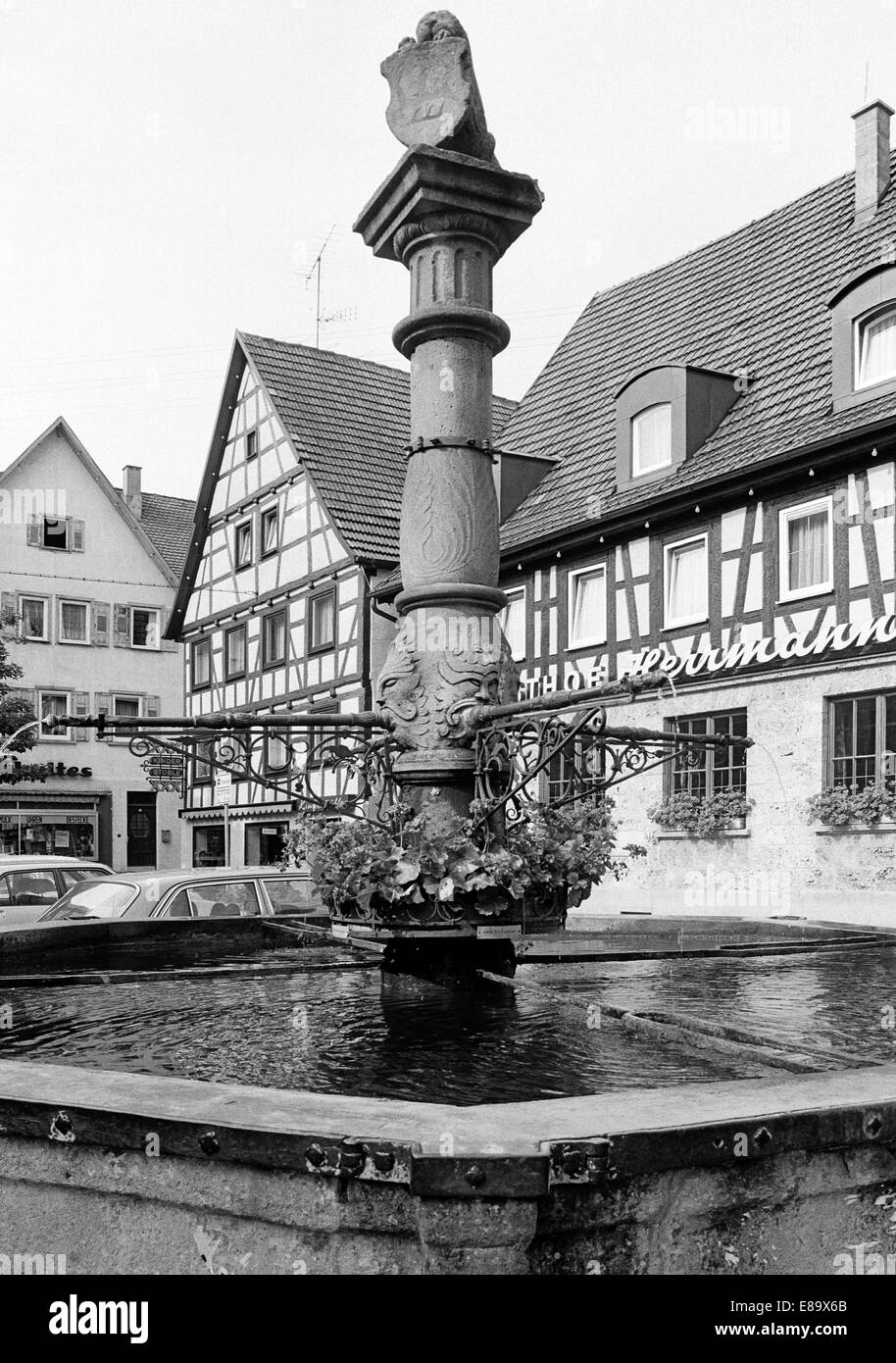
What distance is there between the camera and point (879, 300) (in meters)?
17.4

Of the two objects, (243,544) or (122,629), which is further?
(122,629)

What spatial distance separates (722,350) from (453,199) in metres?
16.2

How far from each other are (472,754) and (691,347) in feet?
58.7

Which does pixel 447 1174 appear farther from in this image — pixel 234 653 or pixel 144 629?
pixel 144 629

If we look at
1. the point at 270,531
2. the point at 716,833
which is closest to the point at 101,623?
the point at 270,531

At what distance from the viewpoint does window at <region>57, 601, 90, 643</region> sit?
1607 inches

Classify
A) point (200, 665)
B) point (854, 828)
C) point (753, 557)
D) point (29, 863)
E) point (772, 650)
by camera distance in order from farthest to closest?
point (200, 665) < point (753, 557) < point (772, 650) < point (854, 828) < point (29, 863)

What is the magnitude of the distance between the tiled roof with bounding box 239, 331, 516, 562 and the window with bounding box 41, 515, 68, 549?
13.0 metres

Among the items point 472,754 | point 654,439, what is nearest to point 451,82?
point 472,754

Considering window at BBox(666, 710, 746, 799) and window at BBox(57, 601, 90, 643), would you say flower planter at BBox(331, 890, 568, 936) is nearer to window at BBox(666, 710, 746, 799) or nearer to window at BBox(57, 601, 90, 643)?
window at BBox(666, 710, 746, 799)

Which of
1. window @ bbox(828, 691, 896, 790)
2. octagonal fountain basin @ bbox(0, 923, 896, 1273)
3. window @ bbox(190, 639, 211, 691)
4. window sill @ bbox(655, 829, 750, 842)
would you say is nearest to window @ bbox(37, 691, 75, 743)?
window @ bbox(190, 639, 211, 691)

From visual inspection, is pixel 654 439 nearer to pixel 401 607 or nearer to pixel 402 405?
pixel 402 405

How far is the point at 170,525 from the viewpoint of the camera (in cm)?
4678

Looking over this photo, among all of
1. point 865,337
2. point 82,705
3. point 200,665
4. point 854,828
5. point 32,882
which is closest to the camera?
point 32,882
